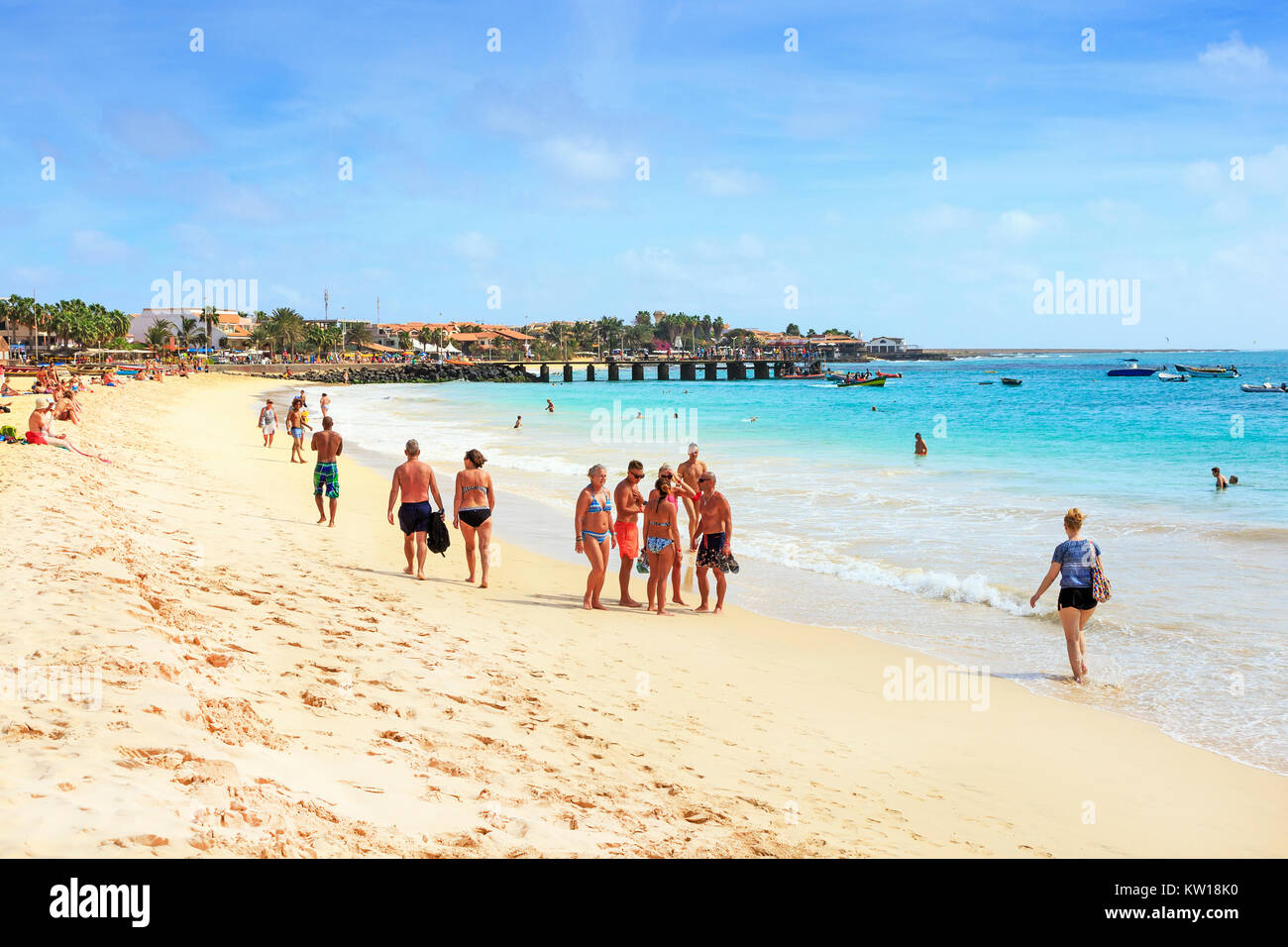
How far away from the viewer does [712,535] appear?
9148mm

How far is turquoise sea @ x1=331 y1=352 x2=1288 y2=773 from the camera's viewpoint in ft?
25.5

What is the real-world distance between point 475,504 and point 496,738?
14.7 ft

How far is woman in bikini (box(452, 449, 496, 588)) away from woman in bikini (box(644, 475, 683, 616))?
5.53ft

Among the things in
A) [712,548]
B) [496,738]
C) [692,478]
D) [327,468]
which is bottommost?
[496,738]

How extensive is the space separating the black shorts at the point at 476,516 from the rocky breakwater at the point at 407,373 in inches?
3398

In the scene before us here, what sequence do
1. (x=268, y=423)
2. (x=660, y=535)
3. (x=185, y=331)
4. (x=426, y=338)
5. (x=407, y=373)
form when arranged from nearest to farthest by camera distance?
(x=660, y=535) < (x=268, y=423) < (x=407, y=373) < (x=185, y=331) < (x=426, y=338)

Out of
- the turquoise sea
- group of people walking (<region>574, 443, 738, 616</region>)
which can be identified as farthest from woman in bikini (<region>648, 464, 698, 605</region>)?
the turquoise sea

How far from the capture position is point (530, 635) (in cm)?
769

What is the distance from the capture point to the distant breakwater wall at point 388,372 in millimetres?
94188

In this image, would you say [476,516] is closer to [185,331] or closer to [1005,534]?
[1005,534]

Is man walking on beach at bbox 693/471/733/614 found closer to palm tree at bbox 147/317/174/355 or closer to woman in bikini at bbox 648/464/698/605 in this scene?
woman in bikini at bbox 648/464/698/605

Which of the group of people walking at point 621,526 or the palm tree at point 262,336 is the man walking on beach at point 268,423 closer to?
the group of people walking at point 621,526

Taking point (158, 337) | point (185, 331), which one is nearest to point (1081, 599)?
point (158, 337)

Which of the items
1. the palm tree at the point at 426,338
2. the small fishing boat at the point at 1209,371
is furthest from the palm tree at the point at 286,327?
the small fishing boat at the point at 1209,371
